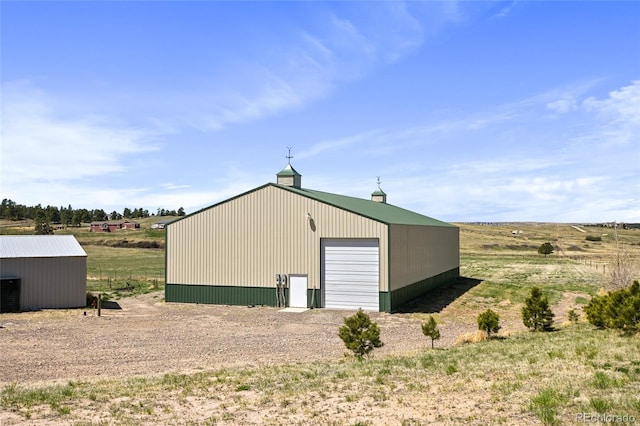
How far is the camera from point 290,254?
34188mm

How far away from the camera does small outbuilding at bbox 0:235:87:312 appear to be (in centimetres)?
3144

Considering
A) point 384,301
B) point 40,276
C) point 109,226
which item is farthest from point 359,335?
point 109,226

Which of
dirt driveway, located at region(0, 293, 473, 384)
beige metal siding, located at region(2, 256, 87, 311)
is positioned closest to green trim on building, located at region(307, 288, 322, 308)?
dirt driveway, located at region(0, 293, 473, 384)

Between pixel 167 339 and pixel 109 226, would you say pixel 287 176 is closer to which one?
pixel 167 339

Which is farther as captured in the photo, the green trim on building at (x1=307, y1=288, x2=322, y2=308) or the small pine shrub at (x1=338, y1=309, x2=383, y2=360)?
the green trim on building at (x1=307, y1=288, x2=322, y2=308)

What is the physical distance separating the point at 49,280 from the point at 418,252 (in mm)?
24373

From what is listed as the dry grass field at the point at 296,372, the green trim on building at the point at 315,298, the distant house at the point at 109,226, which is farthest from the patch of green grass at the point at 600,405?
the distant house at the point at 109,226

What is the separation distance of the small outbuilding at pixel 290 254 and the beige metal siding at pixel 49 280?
19.2ft

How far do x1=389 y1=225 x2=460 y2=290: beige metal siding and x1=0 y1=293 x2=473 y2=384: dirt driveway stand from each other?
3.69m

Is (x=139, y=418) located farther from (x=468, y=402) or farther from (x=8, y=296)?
(x=8, y=296)

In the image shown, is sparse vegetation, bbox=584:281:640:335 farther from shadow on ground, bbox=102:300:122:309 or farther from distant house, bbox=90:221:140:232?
distant house, bbox=90:221:140:232

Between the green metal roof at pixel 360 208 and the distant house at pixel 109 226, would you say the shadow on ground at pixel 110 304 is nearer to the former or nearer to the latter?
the green metal roof at pixel 360 208

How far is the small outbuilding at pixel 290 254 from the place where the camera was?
32.4 meters

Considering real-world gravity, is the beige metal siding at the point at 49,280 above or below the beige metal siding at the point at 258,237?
below
